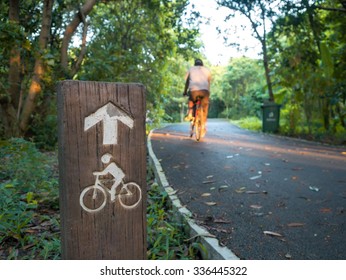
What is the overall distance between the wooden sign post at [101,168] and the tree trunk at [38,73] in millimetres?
5656

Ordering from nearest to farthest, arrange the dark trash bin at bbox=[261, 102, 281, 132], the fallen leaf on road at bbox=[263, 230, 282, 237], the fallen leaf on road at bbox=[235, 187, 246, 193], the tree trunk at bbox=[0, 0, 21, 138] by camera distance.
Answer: the fallen leaf on road at bbox=[263, 230, 282, 237] < the fallen leaf on road at bbox=[235, 187, 246, 193] < the tree trunk at bbox=[0, 0, 21, 138] < the dark trash bin at bbox=[261, 102, 281, 132]

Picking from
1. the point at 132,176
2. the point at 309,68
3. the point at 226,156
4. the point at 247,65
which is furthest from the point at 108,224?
the point at 247,65

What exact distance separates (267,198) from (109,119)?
2.90 metres

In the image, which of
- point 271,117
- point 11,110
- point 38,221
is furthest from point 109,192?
point 271,117

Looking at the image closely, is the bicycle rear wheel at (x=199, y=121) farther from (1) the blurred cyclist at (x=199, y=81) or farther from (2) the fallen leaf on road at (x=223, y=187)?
(2) the fallen leaf on road at (x=223, y=187)

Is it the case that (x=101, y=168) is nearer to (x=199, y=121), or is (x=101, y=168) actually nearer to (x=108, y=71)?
(x=108, y=71)

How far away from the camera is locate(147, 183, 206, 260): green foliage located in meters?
3.00

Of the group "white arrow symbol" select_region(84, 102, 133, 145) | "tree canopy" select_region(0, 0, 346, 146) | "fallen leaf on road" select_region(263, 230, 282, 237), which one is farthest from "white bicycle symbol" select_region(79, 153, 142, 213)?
"tree canopy" select_region(0, 0, 346, 146)

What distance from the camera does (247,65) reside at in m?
36.2

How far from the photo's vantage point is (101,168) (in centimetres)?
216

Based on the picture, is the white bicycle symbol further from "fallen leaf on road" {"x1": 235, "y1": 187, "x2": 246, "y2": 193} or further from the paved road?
"fallen leaf on road" {"x1": 235, "y1": 187, "x2": 246, "y2": 193}

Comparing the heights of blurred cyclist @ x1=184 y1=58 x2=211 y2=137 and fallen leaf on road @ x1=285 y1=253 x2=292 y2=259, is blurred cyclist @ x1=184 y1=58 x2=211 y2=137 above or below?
above

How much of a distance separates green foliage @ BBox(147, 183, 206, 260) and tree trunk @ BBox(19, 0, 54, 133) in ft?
15.9

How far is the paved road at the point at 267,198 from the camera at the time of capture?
10.1 feet
